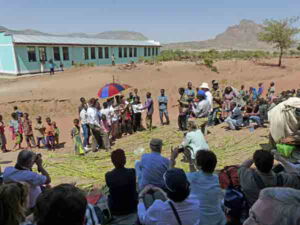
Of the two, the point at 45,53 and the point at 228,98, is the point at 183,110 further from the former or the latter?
the point at 45,53

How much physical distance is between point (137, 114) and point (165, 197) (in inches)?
284

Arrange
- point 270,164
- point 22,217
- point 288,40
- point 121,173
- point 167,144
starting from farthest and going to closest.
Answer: point 288,40 < point 167,144 < point 121,173 < point 270,164 < point 22,217

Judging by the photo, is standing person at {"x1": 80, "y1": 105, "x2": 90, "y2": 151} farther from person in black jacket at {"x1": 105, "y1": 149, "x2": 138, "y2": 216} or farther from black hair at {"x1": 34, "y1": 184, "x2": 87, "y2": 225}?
black hair at {"x1": 34, "y1": 184, "x2": 87, "y2": 225}

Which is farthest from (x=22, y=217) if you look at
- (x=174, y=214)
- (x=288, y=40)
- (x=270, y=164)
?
(x=288, y=40)

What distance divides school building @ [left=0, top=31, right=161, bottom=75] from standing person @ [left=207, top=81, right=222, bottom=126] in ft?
67.3

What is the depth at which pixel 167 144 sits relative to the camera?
29.0 feet

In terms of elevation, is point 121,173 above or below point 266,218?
below

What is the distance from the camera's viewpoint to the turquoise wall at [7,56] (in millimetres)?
24811

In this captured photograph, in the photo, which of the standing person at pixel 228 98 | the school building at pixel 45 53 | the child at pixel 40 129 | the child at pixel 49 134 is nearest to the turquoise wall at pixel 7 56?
the school building at pixel 45 53

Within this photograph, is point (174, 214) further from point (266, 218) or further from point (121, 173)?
point (121, 173)

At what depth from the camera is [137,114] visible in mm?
10477

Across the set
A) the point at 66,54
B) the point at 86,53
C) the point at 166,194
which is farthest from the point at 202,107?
the point at 86,53

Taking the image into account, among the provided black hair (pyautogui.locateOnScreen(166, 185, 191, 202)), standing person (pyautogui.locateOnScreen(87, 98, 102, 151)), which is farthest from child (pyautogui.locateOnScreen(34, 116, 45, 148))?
black hair (pyautogui.locateOnScreen(166, 185, 191, 202))

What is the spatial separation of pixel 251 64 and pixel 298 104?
25866 mm
